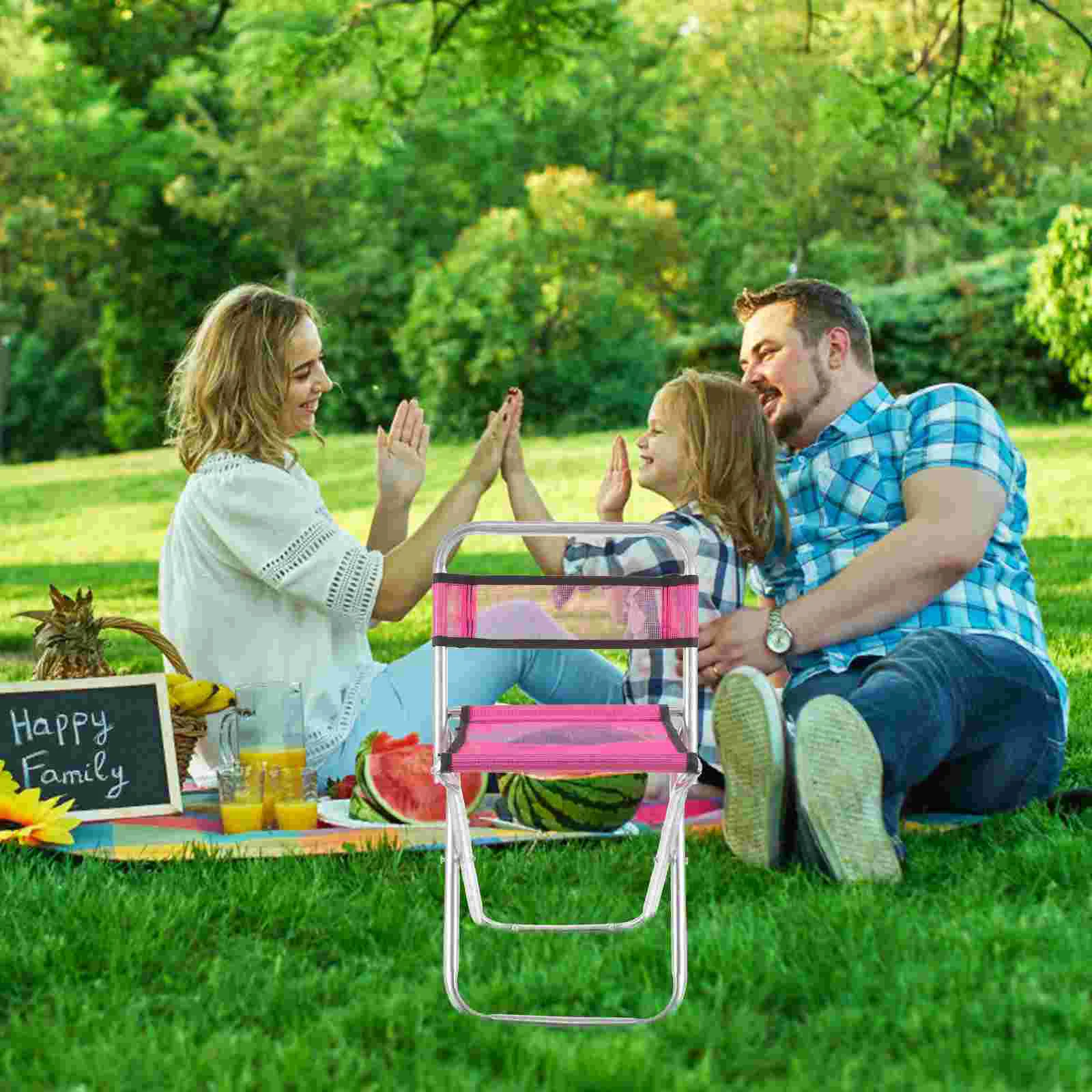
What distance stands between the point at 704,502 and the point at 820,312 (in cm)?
64

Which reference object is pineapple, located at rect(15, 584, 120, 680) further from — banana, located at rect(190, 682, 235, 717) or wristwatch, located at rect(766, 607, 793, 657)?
wristwatch, located at rect(766, 607, 793, 657)

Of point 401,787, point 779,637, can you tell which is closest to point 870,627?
point 779,637

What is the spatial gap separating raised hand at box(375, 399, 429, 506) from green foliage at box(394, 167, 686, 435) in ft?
65.1

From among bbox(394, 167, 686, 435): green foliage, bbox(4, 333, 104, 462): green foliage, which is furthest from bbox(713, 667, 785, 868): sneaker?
bbox(4, 333, 104, 462): green foliage

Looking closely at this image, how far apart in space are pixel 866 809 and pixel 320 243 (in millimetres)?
27422

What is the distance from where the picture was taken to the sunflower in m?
3.58

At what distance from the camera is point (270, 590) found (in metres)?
4.07

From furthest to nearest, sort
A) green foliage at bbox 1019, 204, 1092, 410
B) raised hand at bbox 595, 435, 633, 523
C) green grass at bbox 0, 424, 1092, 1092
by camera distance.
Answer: green foliage at bbox 1019, 204, 1092, 410, raised hand at bbox 595, 435, 633, 523, green grass at bbox 0, 424, 1092, 1092

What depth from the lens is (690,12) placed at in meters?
33.0

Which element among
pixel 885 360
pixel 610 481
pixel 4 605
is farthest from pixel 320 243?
pixel 610 481

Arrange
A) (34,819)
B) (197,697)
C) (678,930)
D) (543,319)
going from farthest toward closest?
(543,319)
(197,697)
(34,819)
(678,930)

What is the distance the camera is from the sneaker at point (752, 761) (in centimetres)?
319

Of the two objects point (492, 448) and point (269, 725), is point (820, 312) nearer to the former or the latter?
point (492, 448)

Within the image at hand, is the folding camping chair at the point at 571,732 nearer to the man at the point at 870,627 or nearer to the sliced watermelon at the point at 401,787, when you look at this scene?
the man at the point at 870,627
